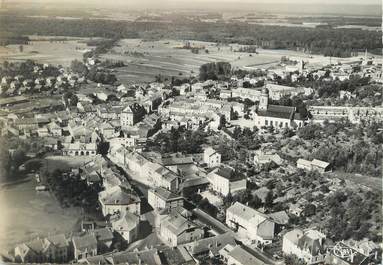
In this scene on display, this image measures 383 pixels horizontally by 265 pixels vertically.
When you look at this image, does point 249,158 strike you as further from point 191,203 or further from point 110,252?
point 110,252

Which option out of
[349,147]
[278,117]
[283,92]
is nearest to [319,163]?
[349,147]

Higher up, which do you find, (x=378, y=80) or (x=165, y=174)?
(x=378, y=80)

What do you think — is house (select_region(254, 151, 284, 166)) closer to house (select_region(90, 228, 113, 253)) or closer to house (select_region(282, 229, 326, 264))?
house (select_region(282, 229, 326, 264))

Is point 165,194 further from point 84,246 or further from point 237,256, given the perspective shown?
point 237,256

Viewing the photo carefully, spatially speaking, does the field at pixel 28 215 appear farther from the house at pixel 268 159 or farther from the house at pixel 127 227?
the house at pixel 268 159

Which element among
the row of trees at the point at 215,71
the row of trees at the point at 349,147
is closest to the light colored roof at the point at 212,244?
the row of trees at the point at 349,147

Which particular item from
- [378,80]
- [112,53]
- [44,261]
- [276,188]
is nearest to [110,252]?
[44,261]
